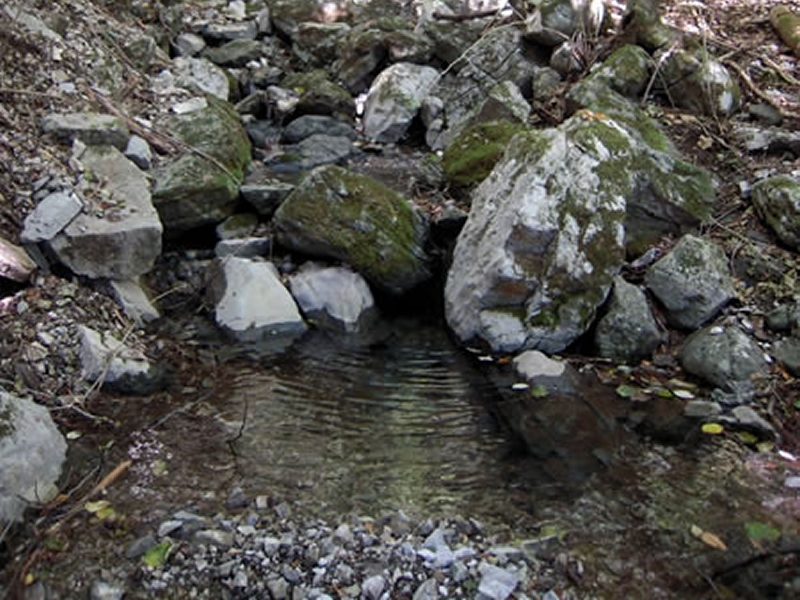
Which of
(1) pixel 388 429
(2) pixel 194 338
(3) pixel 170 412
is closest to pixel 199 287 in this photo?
(2) pixel 194 338

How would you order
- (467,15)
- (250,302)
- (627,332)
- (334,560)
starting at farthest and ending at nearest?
(467,15)
(250,302)
(627,332)
(334,560)

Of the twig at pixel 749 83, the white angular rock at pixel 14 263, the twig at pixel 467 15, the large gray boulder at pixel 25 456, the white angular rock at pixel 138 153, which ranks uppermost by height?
the twig at pixel 467 15

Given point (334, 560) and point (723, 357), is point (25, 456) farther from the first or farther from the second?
point (723, 357)

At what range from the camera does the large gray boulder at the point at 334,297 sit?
5875 millimetres

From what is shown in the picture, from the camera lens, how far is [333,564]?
330cm

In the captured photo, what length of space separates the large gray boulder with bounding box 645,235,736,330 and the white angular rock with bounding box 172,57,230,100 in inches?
231

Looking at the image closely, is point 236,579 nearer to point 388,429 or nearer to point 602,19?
point 388,429

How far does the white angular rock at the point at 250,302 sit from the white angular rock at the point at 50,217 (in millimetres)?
1154

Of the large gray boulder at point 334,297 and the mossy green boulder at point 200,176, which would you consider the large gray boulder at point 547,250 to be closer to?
the large gray boulder at point 334,297

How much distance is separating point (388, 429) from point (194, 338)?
175 centimetres

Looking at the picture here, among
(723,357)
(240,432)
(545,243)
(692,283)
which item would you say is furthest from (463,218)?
(240,432)

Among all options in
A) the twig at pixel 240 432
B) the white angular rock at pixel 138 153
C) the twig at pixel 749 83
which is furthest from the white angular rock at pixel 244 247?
the twig at pixel 749 83

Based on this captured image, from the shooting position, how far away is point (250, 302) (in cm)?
566

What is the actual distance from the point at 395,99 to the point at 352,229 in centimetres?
417
